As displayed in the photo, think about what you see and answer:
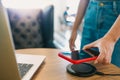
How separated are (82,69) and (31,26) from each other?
4.27 feet

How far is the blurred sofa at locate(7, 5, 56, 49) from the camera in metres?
2.17

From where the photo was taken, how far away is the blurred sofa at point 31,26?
7.11ft

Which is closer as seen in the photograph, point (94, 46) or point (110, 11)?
point (94, 46)

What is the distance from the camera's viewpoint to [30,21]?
85.0 inches

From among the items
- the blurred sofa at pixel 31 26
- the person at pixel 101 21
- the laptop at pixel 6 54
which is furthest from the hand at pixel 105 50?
the blurred sofa at pixel 31 26

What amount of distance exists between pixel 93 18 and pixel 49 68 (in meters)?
0.48

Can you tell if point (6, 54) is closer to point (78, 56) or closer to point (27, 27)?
point (78, 56)

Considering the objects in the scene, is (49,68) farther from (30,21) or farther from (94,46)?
(30,21)

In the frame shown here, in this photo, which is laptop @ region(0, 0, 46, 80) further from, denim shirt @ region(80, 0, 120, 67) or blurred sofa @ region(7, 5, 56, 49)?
blurred sofa @ region(7, 5, 56, 49)

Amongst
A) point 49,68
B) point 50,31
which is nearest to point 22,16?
point 50,31

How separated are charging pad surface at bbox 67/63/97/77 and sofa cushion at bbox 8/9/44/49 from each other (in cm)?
123

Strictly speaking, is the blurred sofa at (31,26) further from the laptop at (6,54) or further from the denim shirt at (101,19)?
the laptop at (6,54)

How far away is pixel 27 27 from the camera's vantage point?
85.7 inches

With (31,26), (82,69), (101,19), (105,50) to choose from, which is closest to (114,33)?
(105,50)
